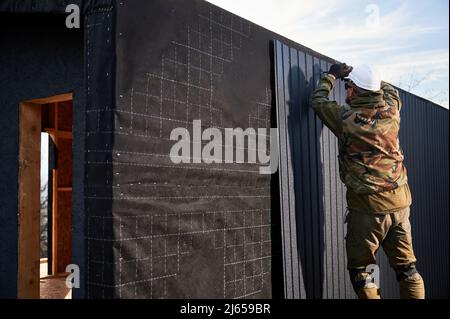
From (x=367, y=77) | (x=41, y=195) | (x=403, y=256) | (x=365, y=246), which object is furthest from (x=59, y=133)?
(x=403, y=256)

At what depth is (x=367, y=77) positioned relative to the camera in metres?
3.33

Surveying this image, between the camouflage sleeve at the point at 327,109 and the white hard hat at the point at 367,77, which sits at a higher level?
the white hard hat at the point at 367,77

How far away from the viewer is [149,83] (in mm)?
2578

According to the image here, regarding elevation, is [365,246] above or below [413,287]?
above

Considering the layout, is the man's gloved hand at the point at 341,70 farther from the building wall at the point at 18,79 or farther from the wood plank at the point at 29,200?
the wood plank at the point at 29,200

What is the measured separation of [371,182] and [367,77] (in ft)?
2.43

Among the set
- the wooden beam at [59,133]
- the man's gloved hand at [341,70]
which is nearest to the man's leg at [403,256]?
the man's gloved hand at [341,70]

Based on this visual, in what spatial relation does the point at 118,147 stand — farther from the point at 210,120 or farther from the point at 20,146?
the point at 20,146

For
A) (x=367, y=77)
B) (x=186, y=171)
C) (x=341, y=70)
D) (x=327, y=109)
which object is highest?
(x=341, y=70)

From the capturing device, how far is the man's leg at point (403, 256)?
10.9 feet

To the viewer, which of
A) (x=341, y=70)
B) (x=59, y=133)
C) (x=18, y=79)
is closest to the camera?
(x=341, y=70)

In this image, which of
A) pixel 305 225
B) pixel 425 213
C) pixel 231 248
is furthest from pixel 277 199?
pixel 425 213
